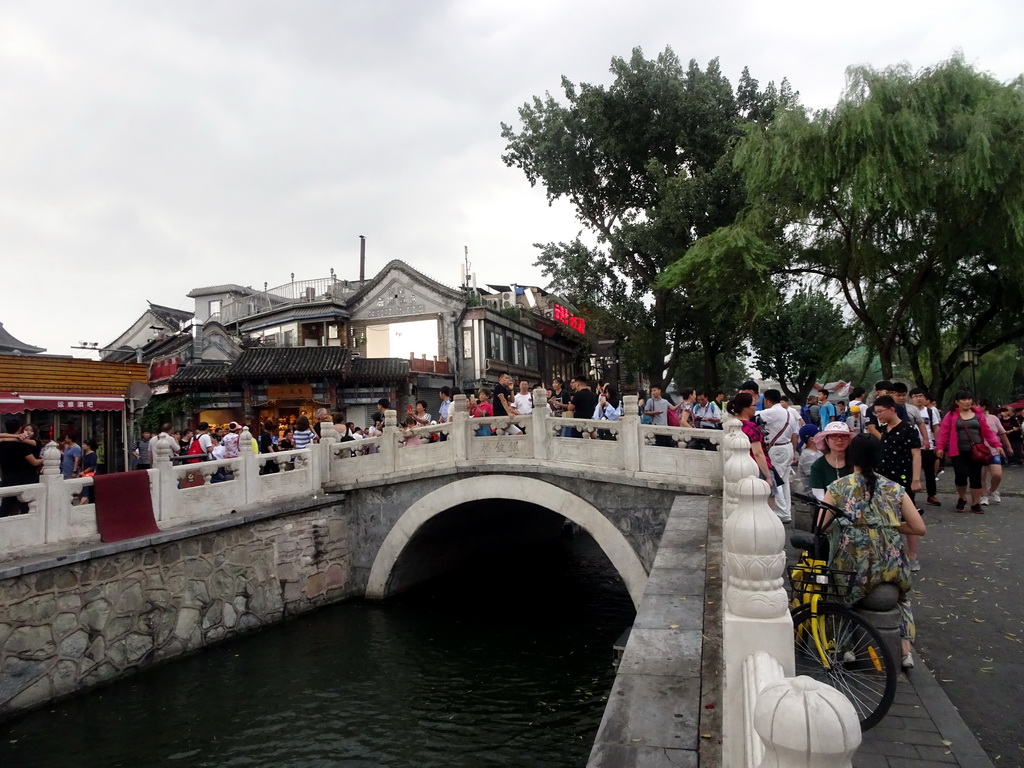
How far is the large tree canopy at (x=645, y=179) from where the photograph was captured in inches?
739

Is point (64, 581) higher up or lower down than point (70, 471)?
lower down

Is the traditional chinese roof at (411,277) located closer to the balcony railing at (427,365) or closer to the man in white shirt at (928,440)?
the balcony railing at (427,365)

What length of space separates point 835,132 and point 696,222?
6.10 m

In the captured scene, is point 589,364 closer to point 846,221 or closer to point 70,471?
point 846,221

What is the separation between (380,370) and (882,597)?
1930cm

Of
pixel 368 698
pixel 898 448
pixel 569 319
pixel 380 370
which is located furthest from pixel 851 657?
pixel 569 319

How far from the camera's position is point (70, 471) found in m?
10.4

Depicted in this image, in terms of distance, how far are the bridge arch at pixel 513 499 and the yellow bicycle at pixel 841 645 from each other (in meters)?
5.02

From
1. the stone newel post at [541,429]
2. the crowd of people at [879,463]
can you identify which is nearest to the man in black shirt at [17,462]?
the stone newel post at [541,429]

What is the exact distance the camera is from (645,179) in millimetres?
20641

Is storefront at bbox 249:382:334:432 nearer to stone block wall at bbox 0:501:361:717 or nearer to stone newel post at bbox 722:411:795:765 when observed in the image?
stone block wall at bbox 0:501:361:717

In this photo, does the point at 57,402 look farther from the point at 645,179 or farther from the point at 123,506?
the point at 645,179

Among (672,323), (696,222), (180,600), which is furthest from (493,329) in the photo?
(180,600)

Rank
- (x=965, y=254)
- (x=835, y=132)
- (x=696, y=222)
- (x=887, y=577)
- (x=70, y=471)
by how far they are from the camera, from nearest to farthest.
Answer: (x=887, y=577) < (x=70, y=471) < (x=835, y=132) < (x=965, y=254) < (x=696, y=222)
